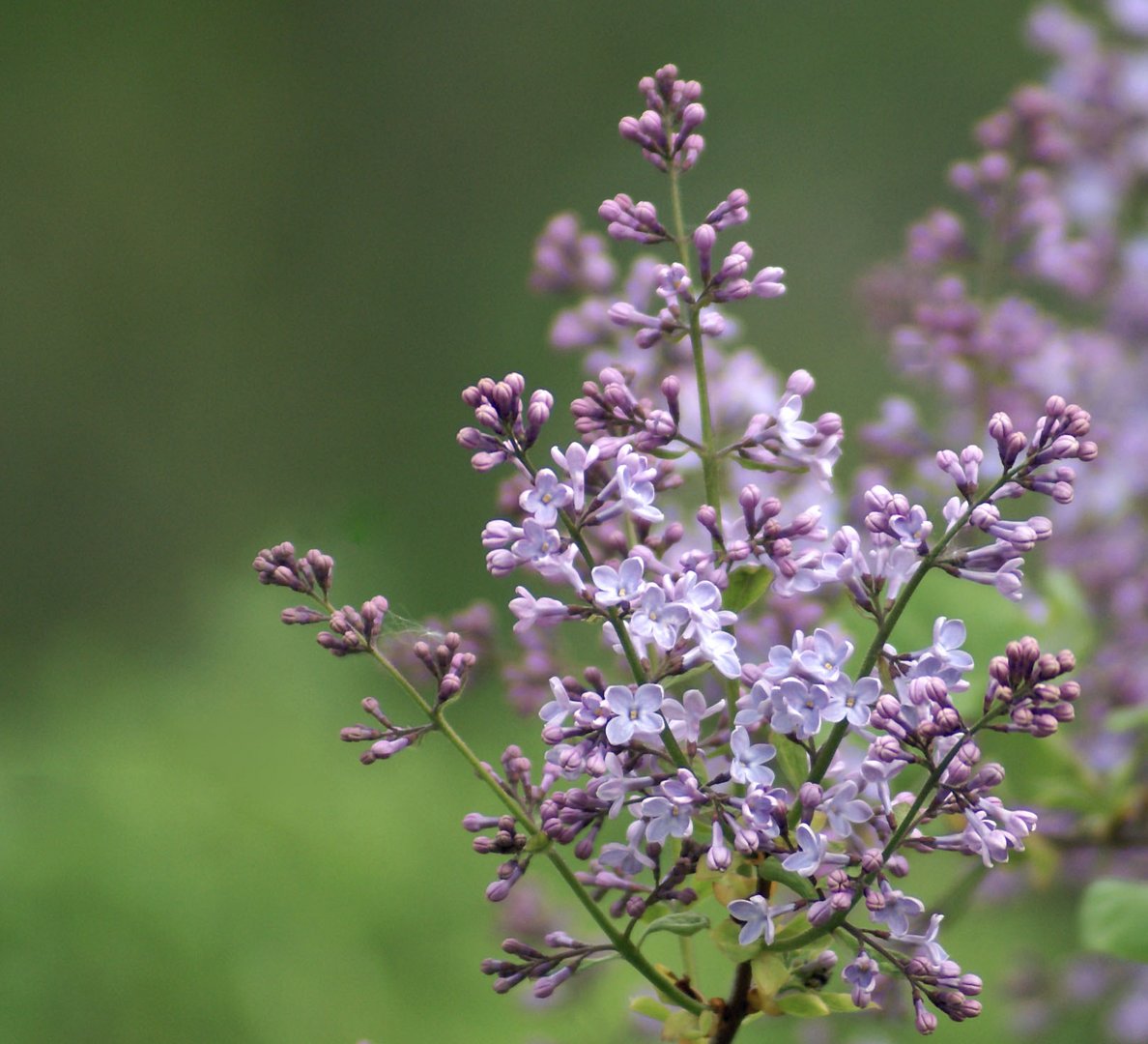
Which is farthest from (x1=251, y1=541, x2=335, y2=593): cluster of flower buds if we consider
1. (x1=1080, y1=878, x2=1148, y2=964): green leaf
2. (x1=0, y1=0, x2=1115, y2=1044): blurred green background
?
(x1=0, y1=0, x2=1115, y2=1044): blurred green background

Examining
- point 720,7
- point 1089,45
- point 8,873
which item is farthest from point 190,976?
point 720,7

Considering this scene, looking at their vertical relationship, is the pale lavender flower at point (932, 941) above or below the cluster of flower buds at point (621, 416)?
below

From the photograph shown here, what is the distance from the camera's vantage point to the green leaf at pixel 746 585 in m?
0.52

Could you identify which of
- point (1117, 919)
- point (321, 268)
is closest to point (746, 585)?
point (1117, 919)

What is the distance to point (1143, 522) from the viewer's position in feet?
3.45

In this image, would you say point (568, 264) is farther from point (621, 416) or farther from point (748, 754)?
point (748, 754)

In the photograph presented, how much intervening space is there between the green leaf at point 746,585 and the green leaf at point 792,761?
5 cm

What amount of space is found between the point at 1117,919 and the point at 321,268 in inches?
101

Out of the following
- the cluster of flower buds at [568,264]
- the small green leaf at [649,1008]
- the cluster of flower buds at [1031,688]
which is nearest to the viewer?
the cluster of flower buds at [1031,688]

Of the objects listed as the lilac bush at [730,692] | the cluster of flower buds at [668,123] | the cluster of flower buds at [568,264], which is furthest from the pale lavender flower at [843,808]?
the cluster of flower buds at [568,264]

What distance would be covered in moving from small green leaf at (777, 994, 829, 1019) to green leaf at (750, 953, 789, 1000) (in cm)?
1

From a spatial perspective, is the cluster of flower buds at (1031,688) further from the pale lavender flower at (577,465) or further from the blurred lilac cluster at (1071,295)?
the blurred lilac cluster at (1071,295)

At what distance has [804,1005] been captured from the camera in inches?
20.0

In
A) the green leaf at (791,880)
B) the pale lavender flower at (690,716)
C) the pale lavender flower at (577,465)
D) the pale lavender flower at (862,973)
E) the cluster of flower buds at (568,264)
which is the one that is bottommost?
the pale lavender flower at (862,973)
